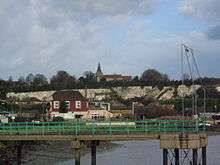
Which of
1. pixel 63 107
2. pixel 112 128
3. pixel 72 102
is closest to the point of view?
pixel 112 128

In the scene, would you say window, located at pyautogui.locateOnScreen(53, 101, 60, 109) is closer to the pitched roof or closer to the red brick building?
the red brick building

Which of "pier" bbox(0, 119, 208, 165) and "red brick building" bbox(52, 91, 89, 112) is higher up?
"red brick building" bbox(52, 91, 89, 112)

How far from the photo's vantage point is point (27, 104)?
15938 cm

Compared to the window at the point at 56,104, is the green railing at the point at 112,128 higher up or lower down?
lower down

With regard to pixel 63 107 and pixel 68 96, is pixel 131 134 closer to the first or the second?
pixel 63 107

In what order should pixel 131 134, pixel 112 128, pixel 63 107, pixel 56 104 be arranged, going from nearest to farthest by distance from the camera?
pixel 131 134, pixel 112 128, pixel 63 107, pixel 56 104

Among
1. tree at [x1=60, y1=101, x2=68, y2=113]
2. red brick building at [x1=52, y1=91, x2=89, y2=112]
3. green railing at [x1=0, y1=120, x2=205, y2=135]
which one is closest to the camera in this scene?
green railing at [x1=0, y1=120, x2=205, y2=135]

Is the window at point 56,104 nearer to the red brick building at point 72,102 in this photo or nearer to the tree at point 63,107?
the red brick building at point 72,102

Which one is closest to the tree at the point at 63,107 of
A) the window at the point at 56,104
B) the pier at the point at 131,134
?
the window at the point at 56,104

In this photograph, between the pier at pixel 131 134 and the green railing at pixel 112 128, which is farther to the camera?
the green railing at pixel 112 128

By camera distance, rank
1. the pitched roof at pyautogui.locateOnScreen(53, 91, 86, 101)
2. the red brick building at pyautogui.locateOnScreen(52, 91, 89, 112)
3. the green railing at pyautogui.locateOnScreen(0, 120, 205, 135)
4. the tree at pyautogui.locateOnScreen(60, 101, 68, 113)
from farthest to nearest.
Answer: the pitched roof at pyautogui.locateOnScreen(53, 91, 86, 101) < the red brick building at pyautogui.locateOnScreen(52, 91, 89, 112) < the tree at pyautogui.locateOnScreen(60, 101, 68, 113) < the green railing at pyautogui.locateOnScreen(0, 120, 205, 135)

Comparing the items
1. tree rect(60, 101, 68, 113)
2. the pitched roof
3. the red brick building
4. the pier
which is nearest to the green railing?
the pier

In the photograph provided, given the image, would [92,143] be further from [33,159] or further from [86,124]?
[33,159]

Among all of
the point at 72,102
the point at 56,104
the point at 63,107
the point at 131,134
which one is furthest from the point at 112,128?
the point at 56,104
